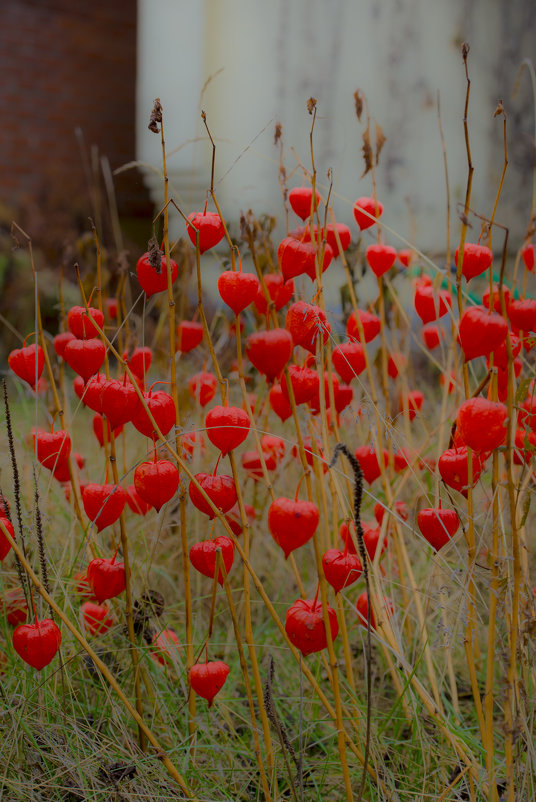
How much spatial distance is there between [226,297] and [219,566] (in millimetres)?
379

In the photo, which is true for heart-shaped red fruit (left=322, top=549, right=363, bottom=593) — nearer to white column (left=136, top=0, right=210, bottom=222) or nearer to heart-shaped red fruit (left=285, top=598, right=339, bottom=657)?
heart-shaped red fruit (left=285, top=598, right=339, bottom=657)

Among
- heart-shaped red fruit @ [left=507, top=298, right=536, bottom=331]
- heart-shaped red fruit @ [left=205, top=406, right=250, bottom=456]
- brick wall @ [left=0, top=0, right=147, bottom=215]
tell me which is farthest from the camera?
brick wall @ [left=0, top=0, right=147, bottom=215]

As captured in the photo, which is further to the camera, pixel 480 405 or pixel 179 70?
pixel 179 70

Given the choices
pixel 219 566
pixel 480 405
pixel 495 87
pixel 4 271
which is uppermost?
pixel 495 87

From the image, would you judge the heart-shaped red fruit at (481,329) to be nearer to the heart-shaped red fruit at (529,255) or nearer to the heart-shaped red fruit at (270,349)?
the heart-shaped red fruit at (270,349)

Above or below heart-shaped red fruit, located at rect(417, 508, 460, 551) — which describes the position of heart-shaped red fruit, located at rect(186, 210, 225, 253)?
above

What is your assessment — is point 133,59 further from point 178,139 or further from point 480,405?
point 480,405

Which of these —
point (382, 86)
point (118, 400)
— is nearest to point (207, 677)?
point (118, 400)

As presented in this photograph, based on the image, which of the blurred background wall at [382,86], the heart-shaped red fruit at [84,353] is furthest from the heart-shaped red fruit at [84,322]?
the blurred background wall at [382,86]

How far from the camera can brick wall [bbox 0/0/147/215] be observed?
6.11 m

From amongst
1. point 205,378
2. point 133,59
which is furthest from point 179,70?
point 205,378

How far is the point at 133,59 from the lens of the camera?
6641 mm

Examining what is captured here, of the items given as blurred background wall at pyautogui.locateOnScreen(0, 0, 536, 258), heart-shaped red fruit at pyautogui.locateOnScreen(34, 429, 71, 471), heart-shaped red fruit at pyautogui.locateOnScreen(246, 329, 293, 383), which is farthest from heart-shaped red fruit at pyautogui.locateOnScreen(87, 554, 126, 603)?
blurred background wall at pyautogui.locateOnScreen(0, 0, 536, 258)

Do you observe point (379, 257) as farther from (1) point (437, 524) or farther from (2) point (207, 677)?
(2) point (207, 677)
